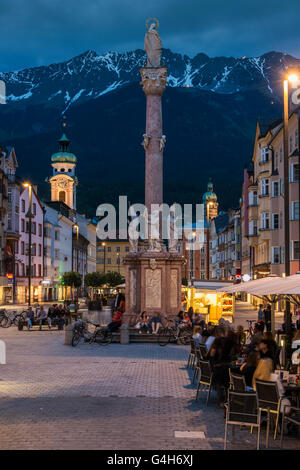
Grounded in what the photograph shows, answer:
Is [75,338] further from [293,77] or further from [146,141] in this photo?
[293,77]

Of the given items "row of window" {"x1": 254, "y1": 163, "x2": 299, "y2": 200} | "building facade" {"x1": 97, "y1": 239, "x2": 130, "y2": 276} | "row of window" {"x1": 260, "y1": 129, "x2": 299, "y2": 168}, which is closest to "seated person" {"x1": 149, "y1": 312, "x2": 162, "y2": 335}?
"row of window" {"x1": 254, "y1": 163, "x2": 299, "y2": 200}

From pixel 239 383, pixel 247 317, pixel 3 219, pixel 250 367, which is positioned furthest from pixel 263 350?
pixel 3 219

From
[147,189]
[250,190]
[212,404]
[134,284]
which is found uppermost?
[250,190]

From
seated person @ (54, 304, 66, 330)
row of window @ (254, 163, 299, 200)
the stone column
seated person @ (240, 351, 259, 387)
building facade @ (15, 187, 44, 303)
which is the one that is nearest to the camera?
seated person @ (240, 351, 259, 387)

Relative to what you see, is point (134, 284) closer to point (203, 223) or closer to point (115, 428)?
point (115, 428)

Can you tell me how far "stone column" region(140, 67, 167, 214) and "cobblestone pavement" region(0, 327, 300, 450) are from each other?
40.5 feet

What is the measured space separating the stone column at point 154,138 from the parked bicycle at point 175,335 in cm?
732

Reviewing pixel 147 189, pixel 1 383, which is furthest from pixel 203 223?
pixel 1 383

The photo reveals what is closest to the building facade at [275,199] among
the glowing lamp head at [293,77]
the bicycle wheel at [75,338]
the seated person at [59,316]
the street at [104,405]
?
the seated person at [59,316]

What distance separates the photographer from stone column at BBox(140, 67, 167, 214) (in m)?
34.0

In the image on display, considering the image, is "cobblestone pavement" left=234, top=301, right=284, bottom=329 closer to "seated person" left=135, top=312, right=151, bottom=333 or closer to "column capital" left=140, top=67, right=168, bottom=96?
"seated person" left=135, top=312, right=151, bottom=333

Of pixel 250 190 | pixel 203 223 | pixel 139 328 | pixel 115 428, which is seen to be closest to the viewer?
pixel 115 428

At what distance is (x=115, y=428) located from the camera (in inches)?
436

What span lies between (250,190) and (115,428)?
2487 inches
